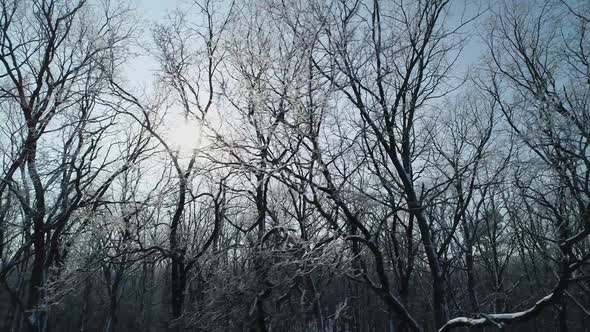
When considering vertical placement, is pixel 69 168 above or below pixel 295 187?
above

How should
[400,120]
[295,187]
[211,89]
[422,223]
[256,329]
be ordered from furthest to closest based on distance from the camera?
[211,89]
[400,120]
[422,223]
[256,329]
[295,187]

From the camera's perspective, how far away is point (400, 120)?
24.9ft

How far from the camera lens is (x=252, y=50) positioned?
278 inches

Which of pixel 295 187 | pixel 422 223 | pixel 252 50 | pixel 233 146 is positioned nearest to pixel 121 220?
pixel 233 146

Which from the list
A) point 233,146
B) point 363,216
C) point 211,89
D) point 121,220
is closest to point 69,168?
point 211,89

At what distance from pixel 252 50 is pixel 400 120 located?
3469 mm

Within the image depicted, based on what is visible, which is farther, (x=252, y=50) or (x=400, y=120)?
(x=400, y=120)

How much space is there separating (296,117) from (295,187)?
1.08 metres

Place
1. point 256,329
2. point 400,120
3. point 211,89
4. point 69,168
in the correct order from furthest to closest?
point 69,168 < point 211,89 < point 400,120 < point 256,329

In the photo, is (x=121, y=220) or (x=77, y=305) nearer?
(x=121, y=220)

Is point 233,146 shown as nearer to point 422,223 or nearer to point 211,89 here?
point 422,223

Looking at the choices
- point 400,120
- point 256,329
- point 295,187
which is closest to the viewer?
point 295,187

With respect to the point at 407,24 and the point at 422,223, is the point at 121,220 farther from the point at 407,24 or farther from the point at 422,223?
the point at 407,24

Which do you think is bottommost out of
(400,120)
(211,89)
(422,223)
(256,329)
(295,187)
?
(256,329)
